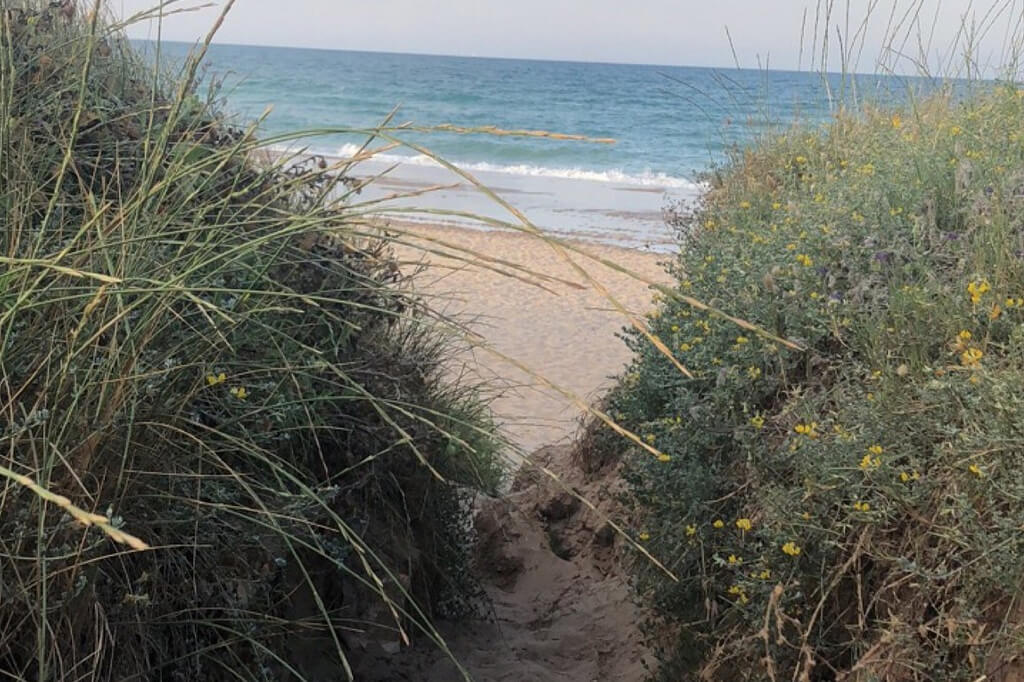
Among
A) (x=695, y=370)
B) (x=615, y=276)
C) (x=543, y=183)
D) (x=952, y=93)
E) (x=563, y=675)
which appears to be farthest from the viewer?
(x=543, y=183)

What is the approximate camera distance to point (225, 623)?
87.9 inches

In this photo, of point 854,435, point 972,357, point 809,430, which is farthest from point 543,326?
point 972,357

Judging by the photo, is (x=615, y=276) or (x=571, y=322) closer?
(x=571, y=322)

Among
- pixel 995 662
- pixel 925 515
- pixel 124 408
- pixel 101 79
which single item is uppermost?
pixel 101 79

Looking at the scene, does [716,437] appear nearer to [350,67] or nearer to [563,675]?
[563,675]

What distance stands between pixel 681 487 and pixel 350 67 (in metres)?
68.0

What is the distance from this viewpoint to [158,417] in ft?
6.50

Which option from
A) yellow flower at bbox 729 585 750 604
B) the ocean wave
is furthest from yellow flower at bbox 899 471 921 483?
the ocean wave

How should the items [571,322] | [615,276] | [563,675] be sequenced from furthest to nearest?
[615,276], [571,322], [563,675]

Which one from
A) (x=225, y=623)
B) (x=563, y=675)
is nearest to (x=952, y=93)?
(x=563, y=675)

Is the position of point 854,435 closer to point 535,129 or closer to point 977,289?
point 977,289

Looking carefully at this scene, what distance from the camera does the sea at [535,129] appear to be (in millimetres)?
4980

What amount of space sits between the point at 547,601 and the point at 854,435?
2.32 m

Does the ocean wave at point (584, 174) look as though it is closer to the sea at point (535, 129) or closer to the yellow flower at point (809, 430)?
the sea at point (535, 129)
